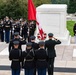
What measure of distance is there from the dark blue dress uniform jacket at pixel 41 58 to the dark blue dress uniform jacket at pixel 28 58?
160 mm

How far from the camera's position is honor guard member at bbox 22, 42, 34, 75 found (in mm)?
10875

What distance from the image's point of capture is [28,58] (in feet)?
35.9

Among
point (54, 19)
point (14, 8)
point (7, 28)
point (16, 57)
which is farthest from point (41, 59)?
point (14, 8)

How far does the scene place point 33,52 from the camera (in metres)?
10.9

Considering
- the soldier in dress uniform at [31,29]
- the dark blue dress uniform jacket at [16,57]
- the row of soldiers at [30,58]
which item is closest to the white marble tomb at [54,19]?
the soldier in dress uniform at [31,29]

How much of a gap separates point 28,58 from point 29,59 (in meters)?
0.05

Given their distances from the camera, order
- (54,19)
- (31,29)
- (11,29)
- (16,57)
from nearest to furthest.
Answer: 1. (16,57)
2. (54,19)
3. (31,29)
4. (11,29)

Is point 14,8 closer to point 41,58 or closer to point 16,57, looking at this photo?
point 16,57

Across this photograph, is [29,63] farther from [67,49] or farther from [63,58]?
[67,49]

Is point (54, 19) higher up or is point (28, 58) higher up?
point (54, 19)

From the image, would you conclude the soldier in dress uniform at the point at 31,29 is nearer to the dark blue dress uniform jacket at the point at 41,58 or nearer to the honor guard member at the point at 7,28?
the honor guard member at the point at 7,28

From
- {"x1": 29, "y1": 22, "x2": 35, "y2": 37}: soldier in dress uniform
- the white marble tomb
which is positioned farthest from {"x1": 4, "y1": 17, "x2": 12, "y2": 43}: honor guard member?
the white marble tomb

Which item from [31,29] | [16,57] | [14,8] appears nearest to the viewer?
[16,57]

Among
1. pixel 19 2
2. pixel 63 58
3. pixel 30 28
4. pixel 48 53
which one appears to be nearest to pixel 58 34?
pixel 30 28
